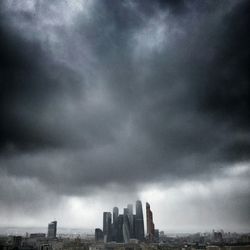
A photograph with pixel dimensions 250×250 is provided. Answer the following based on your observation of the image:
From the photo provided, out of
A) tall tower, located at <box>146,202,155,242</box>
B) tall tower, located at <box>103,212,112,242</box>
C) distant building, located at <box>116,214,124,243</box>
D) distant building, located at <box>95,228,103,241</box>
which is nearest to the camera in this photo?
distant building, located at <box>116,214,124,243</box>

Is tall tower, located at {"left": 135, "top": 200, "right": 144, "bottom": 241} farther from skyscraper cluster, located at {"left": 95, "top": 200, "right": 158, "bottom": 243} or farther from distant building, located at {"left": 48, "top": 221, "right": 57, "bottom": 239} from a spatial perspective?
distant building, located at {"left": 48, "top": 221, "right": 57, "bottom": 239}

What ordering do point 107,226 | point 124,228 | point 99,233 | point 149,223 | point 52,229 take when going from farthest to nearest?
point 52,229
point 99,233
point 107,226
point 149,223
point 124,228

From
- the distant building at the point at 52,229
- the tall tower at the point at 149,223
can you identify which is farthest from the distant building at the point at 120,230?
the distant building at the point at 52,229

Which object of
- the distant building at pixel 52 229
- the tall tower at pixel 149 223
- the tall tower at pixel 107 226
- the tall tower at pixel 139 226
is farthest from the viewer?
the distant building at pixel 52 229

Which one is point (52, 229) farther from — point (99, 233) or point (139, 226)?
point (139, 226)

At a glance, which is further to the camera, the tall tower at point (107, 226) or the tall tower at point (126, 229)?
the tall tower at point (107, 226)

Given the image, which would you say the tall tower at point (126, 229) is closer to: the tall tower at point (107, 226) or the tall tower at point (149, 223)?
the tall tower at point (107, 226)

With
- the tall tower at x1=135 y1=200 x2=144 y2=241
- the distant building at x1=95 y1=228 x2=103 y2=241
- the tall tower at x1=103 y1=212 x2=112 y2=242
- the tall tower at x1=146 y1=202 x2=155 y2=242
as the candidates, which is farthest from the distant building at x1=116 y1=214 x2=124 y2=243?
the tall tower at x1=146 y1=202 x2=155 y2=242

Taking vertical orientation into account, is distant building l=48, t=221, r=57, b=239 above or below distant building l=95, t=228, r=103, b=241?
above

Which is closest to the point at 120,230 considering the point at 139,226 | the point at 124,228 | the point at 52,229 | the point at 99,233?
the point at 124,228
